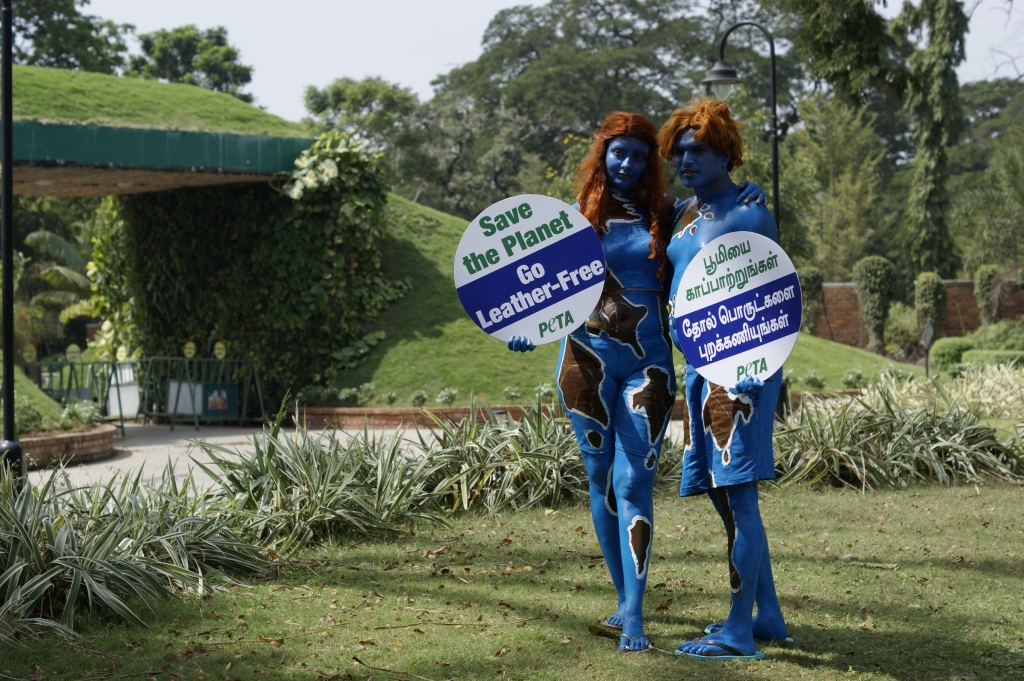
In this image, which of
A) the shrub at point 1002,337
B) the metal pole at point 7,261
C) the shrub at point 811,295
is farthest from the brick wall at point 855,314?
the metal pole at point 7,261

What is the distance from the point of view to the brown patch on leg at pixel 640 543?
158 inches

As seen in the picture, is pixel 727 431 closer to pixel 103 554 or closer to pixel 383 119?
pixel 103 554

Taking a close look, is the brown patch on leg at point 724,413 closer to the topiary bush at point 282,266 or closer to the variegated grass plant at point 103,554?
the variegated grass plant at point 103,554

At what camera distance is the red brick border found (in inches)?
426

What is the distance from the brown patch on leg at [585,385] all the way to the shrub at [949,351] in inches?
728

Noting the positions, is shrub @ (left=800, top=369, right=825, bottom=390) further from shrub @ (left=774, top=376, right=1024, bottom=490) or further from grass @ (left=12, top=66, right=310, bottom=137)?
grass @ (left=12, top=66, right=310, bottom=137)

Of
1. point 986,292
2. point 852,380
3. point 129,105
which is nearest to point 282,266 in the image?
point 129,105

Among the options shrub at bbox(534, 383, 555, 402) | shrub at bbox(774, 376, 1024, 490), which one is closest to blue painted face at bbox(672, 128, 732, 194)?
shrub at bbox(774, 376, 1024, 490)

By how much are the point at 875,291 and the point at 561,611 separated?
2553 centimetres

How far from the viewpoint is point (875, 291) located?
92.5 feet

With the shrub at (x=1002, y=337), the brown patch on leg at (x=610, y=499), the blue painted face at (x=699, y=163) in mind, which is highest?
the blue painted face at (x=699, y=163)

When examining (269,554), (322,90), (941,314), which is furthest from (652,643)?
(322,90)

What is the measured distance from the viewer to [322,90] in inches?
1534

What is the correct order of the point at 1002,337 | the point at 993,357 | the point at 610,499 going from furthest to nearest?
1. the point at 1002,337
2. the point at 993,357
3. the point at 610,499
